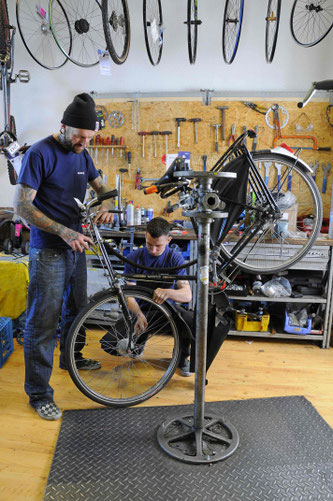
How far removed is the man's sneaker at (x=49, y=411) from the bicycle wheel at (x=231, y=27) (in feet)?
9.75

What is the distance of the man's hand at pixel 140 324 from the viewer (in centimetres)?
206

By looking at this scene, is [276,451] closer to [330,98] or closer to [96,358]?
[96,358]

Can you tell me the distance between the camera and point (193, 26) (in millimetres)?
3285

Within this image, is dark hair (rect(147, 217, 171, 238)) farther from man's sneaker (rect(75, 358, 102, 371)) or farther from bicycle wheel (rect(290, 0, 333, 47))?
bicycle wheel (rect(290, 0, 333, 47))

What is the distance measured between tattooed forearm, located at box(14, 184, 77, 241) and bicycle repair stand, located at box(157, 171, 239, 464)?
641mm

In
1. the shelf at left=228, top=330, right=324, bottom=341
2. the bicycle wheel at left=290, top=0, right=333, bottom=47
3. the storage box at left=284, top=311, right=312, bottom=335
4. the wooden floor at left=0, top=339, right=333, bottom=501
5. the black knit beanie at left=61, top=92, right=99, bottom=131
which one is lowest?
the wooden floor at left=0, top=339, right=333, bottom=501

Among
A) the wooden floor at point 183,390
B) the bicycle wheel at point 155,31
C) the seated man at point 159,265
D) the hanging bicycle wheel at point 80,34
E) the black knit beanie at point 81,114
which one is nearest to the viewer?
the wooden floor at point 183,390

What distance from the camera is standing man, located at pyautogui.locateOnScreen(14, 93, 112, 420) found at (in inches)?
70.7

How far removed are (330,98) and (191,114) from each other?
1.23 metres

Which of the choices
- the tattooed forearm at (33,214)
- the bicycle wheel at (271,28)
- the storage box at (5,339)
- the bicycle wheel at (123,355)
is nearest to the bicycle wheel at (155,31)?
the bicycle wheel at (271,28)

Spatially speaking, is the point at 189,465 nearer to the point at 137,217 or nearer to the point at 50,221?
the point at 50,221

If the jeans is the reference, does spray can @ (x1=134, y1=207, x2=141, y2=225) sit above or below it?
above

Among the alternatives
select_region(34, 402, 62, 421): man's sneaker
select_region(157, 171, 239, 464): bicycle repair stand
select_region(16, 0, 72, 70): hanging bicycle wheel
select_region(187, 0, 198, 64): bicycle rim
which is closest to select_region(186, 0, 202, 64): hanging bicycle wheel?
select_region(187, 0, 198, 64): bicycle rim

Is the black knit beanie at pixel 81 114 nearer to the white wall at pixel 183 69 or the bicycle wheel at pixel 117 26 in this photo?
the bicycle wheel at pixel 117 26
